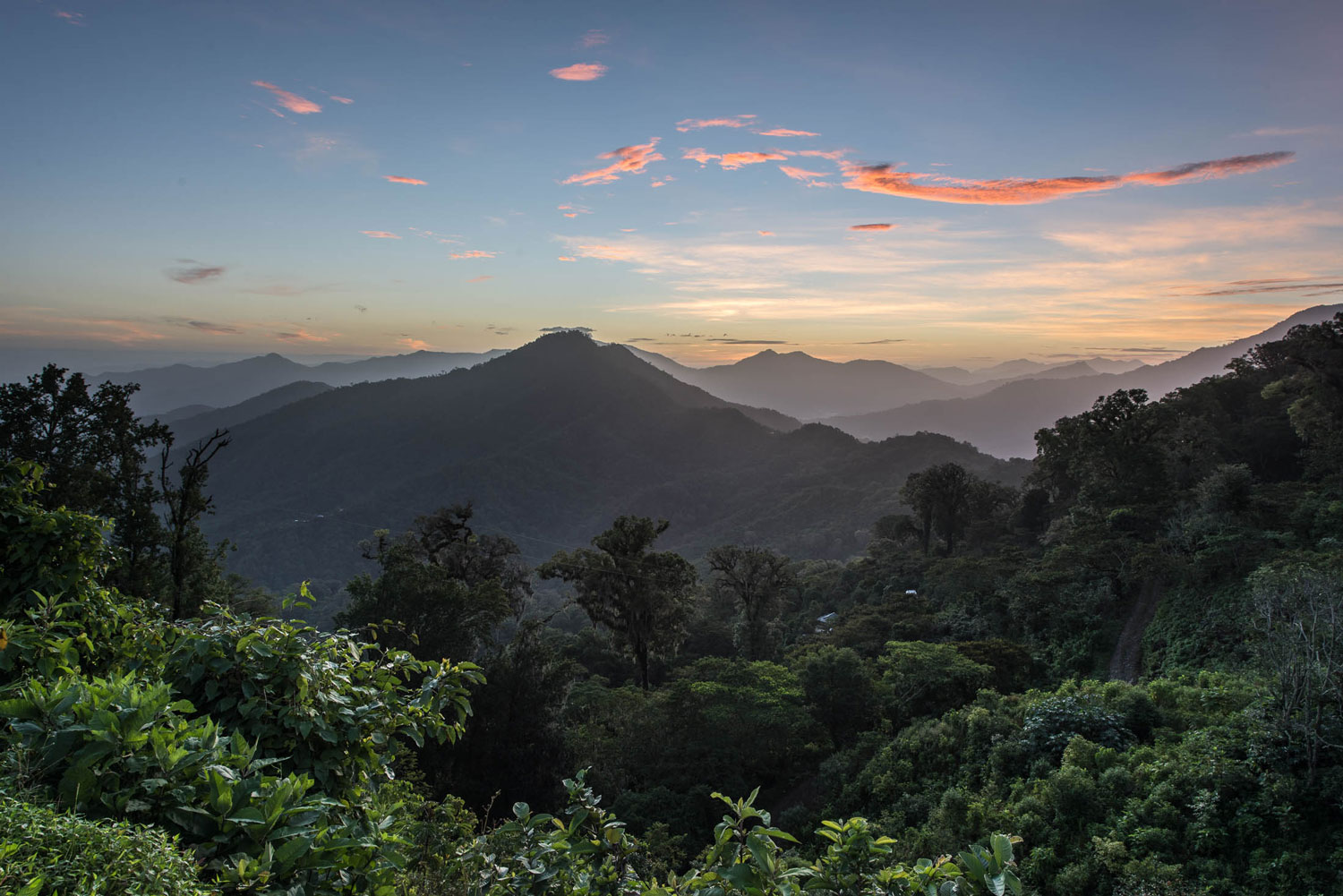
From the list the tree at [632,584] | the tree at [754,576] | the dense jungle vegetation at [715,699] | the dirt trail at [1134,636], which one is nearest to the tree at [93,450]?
the dense jungle vegetation at [715,699]

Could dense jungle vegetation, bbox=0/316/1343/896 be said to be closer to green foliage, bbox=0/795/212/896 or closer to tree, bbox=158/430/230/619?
green foliage, bbox=0/795/212/896

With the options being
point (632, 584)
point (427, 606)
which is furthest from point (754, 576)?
point (427, 606)

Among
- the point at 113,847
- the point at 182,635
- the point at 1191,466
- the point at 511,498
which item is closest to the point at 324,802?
the point at 113,847

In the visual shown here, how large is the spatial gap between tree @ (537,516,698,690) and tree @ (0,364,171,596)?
11139 mm

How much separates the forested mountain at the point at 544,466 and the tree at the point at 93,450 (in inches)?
2761

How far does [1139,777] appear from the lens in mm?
9203

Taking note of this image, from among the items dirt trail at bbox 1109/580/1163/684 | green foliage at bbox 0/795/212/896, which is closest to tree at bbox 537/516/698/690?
dirt trail at bbox 1109/580/1163/684

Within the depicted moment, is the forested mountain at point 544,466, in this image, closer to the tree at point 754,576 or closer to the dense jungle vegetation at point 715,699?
the tree at point 754,576

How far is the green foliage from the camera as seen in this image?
1.53 meters

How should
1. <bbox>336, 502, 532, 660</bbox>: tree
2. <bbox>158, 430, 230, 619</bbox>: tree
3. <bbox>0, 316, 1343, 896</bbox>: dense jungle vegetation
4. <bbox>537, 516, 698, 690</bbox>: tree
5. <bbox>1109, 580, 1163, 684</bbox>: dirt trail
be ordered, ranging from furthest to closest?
1. <bbox>537, 516, 698, 690</bbox>: tree
2. <bbox>336, 502, 532, 660</bbox>: tree
3. <bbox>1109, 580, 1163, 684</bbox>: dirt trail
4. <bbox>158, 430, 230, 619</bbox>: tree
5. <bbox>0, 316, 1343, 896</bbox>: dense jungle vegetation

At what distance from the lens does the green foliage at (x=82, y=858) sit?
1.53m

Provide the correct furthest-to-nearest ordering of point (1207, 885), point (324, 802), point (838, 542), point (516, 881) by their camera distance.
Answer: point (838, 542), point (1207, 885), point (516, 881), point (324, 802)

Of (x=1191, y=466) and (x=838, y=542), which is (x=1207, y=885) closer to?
(x=1191, y=466)

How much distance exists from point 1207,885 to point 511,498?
110790mm
